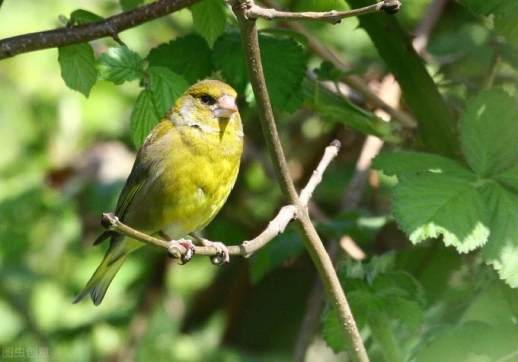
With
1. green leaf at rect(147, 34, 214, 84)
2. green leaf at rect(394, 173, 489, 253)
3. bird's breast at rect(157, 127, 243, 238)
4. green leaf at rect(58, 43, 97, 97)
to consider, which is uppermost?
green leaf at rect(58, 43, 97, 97)

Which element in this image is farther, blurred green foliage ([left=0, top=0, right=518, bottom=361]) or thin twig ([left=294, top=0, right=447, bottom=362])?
thin twig ([left=294, top=0, right=447, bottom=362])

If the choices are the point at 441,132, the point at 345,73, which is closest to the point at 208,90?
the point at 345,73

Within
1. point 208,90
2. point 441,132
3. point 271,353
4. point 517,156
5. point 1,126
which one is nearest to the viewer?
point 517,156

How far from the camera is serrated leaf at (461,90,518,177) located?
2871 mm

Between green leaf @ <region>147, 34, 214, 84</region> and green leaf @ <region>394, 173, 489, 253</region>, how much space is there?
2.78 ft

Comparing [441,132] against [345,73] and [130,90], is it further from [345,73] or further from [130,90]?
[130,90]

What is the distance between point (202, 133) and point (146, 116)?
1.99ft

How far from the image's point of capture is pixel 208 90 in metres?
3.62

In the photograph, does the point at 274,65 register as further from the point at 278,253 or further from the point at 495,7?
the point at 278,253

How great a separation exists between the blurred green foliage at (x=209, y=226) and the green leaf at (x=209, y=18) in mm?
94

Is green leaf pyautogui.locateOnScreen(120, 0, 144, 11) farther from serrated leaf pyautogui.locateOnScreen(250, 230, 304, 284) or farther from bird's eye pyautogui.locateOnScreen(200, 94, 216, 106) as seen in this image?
serrated leaf pyautogui.locateOnScreen(250, 230, 304, 284)

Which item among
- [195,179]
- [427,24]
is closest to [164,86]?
[195,179]

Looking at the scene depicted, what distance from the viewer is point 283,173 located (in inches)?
94.9

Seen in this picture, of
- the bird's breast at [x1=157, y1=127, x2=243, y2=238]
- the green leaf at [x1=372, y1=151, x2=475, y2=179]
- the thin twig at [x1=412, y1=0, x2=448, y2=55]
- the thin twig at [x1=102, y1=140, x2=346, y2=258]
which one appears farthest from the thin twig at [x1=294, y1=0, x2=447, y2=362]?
the thin twig at [x1=102, y1=140, x2=346, y2=258]
